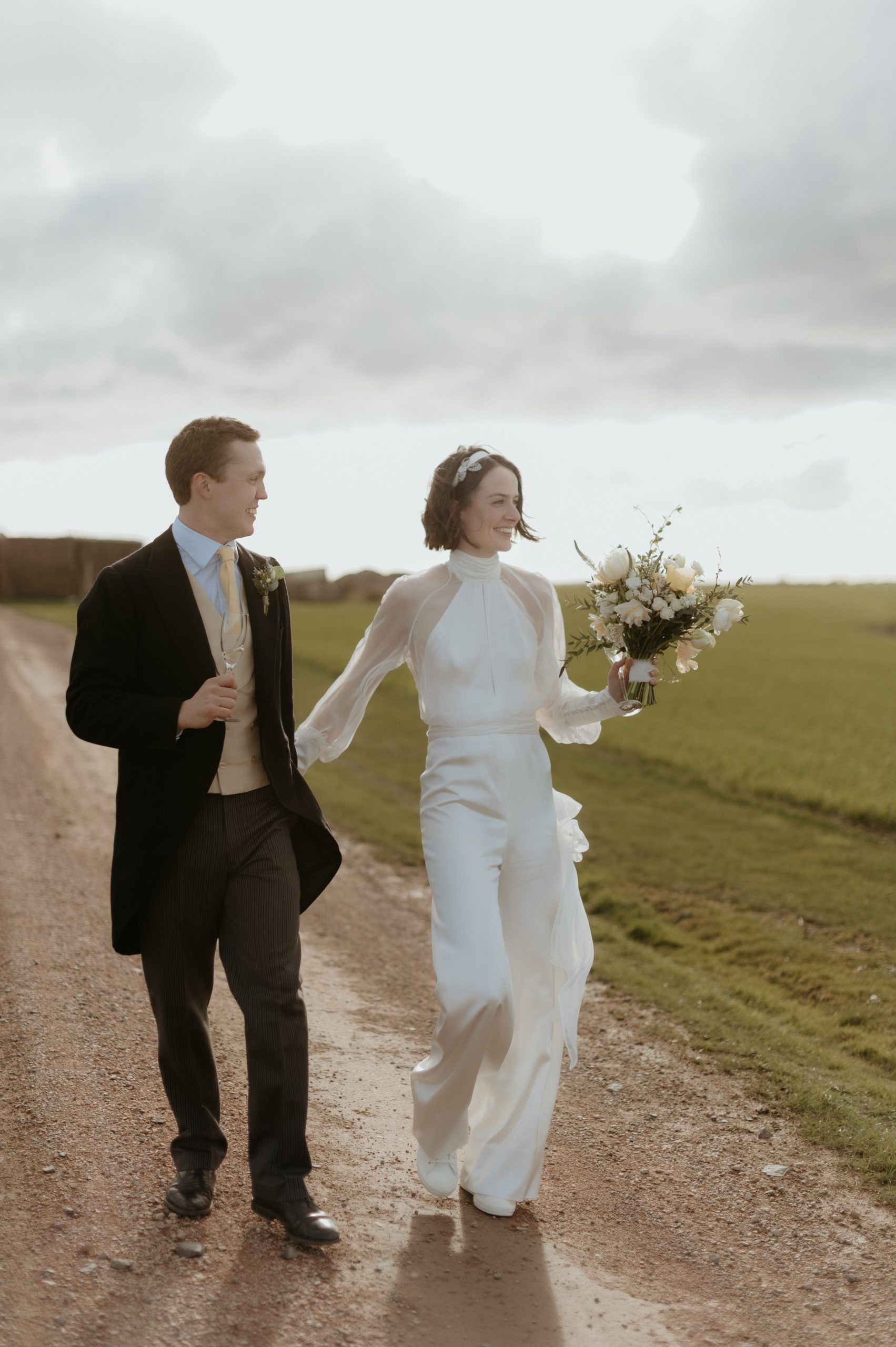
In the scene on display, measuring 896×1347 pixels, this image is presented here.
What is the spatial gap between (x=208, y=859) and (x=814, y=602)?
67.1m

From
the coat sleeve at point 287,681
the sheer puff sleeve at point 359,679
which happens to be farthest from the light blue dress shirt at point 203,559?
the sheer puff sleeve at point 359,679

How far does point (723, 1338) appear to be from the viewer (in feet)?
13.1

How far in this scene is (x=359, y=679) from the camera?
5.04 metres

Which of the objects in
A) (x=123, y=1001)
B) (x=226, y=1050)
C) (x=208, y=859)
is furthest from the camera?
(x=123, y=1001)

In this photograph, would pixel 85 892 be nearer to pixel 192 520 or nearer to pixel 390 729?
pixel 192 520

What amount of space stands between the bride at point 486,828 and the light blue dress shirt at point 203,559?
720 millimetres

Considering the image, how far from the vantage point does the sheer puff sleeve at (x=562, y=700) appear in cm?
504

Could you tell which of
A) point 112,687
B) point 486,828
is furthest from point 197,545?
point 486,828

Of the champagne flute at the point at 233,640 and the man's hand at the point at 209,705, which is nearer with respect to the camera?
the man's hand at the point at 209,705

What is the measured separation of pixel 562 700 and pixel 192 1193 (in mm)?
2427

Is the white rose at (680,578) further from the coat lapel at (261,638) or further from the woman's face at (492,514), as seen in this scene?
the coat lapel at (261,638)

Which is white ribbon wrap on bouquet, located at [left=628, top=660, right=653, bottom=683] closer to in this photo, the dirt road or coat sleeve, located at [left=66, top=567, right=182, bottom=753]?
coat sleeve, located at [left=66, top=567, right=182, bottom=753]

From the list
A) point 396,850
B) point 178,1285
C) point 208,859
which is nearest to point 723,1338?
point 178,1285

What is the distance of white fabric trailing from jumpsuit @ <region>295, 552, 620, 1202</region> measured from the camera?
4371 millimetres
